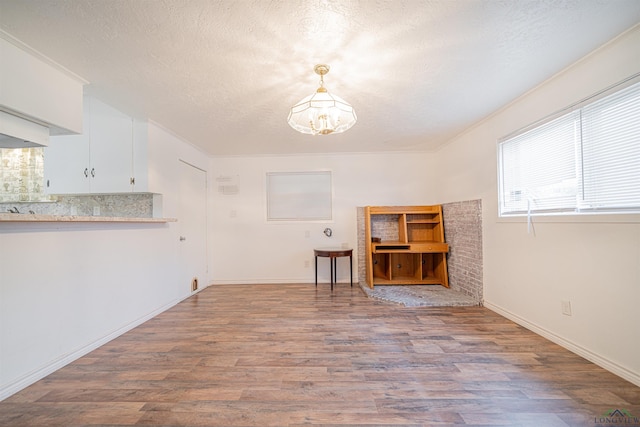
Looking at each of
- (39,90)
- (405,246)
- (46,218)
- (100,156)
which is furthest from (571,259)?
(100,156)

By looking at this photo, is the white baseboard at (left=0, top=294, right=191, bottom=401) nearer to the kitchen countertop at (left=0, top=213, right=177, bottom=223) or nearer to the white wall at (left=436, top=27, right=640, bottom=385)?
the kitchen countertop at (left=0, top=213, right=177, bottom=223)

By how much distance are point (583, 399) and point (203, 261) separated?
439 cm

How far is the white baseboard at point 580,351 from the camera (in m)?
1.60

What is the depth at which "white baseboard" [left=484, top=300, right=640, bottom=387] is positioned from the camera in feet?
5.24

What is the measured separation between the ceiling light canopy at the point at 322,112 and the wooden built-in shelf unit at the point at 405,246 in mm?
2173

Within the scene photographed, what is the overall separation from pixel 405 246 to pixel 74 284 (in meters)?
3.72

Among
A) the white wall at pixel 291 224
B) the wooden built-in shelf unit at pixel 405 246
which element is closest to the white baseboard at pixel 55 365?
the white wall at pixel 291 224

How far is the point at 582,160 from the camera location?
76.6 inches

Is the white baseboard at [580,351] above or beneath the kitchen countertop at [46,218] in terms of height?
beneath

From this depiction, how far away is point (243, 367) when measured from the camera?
71.6 inches

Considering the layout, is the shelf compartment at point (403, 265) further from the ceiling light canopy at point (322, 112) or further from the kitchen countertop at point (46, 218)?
the kitchen countertop at point (46, 218)

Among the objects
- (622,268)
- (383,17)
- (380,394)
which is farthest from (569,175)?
(380,394)

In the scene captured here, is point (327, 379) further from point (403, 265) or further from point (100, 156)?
point (100, 156)

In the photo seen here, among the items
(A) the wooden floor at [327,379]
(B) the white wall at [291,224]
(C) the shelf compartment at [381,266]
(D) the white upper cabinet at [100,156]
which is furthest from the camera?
(B) the white wall at [291,224]
